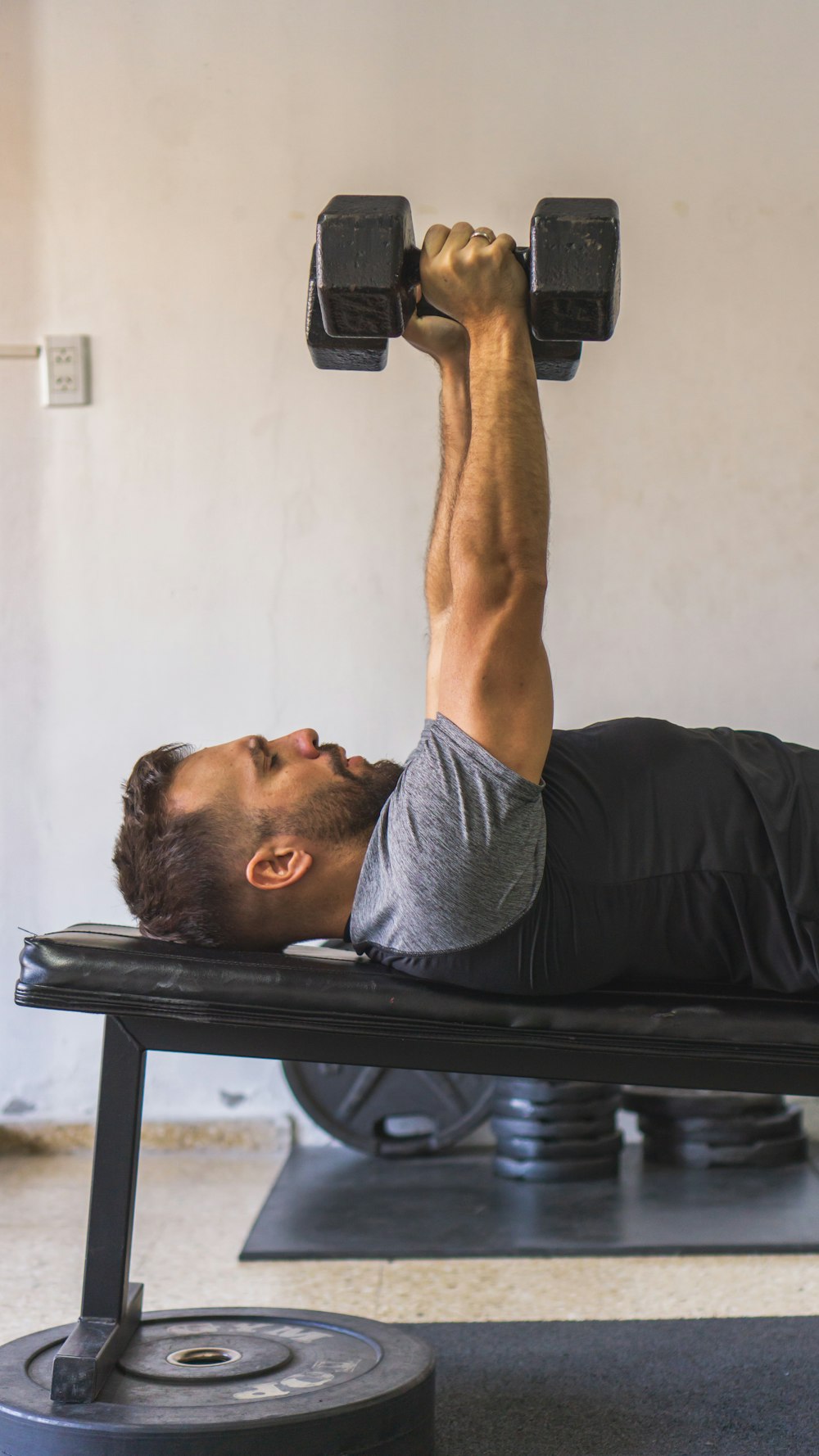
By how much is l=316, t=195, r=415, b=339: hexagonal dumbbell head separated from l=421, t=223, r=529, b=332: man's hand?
4cm

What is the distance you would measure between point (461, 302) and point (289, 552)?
1.49 meters

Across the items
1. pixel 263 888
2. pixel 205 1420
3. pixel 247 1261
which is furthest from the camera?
pixel 247 1261

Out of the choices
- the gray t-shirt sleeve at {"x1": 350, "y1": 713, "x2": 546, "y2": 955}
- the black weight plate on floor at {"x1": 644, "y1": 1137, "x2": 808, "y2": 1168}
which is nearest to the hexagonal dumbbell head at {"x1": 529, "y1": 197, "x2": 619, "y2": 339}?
the gray t-shirt sleeve at {"x1": 350, "y1": 713, "x2": 546, "y2": 955}

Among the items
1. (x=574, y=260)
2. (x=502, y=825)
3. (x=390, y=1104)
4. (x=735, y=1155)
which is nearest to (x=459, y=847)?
(x=502, y=825)

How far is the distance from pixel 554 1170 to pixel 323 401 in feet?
5.86

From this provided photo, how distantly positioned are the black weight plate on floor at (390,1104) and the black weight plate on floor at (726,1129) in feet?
1.36

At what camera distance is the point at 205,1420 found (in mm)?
1214

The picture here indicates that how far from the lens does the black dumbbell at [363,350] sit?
1610mm

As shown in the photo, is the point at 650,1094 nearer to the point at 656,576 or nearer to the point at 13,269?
the point at 656,576

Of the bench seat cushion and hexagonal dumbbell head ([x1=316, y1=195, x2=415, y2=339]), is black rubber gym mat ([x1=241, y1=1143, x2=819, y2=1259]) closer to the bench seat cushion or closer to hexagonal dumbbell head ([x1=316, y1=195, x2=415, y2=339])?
the bench seat cushion

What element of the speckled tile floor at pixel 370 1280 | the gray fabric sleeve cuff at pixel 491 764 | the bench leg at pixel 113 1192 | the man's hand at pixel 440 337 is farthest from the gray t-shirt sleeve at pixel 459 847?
the speckled tile floor at pixel 370 1280

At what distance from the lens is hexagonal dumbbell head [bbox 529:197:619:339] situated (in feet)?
4.50

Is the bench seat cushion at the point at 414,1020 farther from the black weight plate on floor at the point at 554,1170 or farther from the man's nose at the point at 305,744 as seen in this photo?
the black weight plate on floor at the point at 554,1170

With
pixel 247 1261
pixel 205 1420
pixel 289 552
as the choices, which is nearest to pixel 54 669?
pixel 289 552
